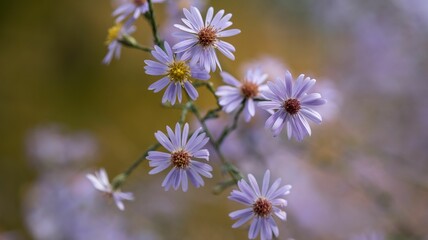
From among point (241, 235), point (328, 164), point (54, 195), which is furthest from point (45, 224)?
point (328, 164)

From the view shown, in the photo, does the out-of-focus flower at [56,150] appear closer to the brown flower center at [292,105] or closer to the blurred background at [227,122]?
the blurred background at [227,122]

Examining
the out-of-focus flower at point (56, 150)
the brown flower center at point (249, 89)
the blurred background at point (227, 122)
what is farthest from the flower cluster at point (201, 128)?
the out-of-focus flower at point (56, 150)

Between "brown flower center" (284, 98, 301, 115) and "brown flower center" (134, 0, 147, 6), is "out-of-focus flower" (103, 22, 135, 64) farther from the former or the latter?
"brown flower center" (284, 98, 301, 115)

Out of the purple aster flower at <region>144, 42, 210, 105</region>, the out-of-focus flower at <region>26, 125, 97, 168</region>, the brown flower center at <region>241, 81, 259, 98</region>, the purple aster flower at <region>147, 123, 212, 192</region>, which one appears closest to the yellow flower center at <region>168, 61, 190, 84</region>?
the purple aster flower at <region>144, 42, 210, 105</region>

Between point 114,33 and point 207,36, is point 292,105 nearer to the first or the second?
point 207,36

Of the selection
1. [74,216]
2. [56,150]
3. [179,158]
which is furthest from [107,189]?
[56,150]

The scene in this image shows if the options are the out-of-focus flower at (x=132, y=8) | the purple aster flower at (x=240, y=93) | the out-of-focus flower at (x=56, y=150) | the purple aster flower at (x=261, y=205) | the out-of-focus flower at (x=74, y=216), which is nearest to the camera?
the purple aster flower at (x=261, y=205)
